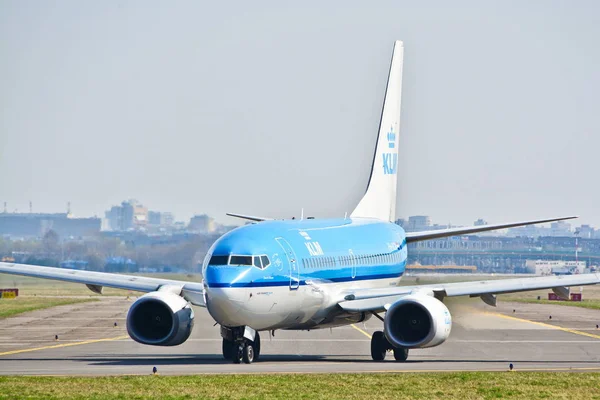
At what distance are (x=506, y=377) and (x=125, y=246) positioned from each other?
77.4 meters

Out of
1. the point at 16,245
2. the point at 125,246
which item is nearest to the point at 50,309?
the point at 125,246

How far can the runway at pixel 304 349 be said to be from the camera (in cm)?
3198

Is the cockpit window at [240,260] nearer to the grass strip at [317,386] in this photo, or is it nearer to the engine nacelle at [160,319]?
the engine nacelle at [160,319]

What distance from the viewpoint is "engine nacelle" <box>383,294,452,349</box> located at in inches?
1332

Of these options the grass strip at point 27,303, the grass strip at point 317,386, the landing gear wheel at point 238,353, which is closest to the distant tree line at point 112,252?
the grass strip at point 27,303

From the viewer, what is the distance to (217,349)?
4097 centimetres

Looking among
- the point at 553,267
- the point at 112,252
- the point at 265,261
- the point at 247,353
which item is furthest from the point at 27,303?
the point at 553,267

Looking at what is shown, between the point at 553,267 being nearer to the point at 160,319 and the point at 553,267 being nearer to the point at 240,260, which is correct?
the point at 160,319

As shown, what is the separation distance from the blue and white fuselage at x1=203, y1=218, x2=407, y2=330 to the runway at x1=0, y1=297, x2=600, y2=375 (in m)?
1.39

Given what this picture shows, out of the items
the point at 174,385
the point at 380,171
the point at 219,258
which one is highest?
the point at 380,171

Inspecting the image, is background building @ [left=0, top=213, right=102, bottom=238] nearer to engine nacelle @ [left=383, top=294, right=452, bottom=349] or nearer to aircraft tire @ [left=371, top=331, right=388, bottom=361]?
aircraft tire @ [left=371, top=331, right=388, bottom=361]

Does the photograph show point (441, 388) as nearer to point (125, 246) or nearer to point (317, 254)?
point (317, 254)

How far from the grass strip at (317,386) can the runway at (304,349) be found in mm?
2504

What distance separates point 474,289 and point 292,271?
19.5 ft
